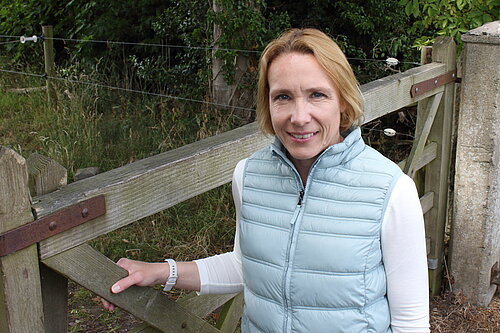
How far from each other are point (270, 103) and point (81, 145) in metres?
4.51

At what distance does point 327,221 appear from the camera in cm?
171

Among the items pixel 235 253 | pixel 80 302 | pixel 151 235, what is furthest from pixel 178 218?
pixel 235 253

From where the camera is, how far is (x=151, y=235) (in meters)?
4.75

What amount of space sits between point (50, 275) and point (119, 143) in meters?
4.68

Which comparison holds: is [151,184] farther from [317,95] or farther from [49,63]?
[49,63]

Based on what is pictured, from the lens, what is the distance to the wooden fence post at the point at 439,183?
4.07m

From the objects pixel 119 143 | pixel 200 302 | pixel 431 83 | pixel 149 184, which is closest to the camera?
pixel 149 184

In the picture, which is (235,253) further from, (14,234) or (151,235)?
(151,235)

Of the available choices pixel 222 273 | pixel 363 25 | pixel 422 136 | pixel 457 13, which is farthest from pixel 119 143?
pixel 222 273

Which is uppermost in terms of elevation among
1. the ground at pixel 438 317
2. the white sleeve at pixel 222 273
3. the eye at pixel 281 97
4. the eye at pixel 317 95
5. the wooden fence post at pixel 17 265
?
the eye at pixel 317 95

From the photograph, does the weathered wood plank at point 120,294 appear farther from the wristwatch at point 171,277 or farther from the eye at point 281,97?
the eye at point 281,97

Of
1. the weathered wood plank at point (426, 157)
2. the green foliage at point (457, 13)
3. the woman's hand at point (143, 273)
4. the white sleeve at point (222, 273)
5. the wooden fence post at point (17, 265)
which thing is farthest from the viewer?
the green foliage at point (457, 13)

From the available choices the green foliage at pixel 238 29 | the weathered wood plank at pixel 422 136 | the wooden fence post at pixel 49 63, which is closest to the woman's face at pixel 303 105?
the weathered wood plank at pixel 422 136

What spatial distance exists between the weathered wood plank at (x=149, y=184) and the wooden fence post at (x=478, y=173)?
74.0 inches
